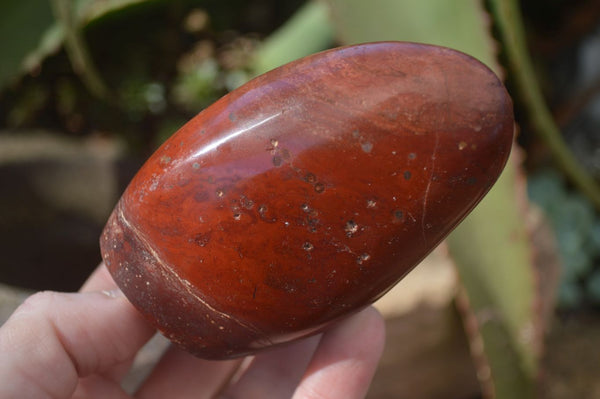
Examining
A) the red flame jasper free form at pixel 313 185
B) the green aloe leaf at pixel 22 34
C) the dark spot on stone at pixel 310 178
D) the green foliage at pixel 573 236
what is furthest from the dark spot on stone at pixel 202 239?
the green foliage at pixel 573 236

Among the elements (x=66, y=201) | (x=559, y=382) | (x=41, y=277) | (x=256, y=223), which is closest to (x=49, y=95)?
(x=66, y=201)

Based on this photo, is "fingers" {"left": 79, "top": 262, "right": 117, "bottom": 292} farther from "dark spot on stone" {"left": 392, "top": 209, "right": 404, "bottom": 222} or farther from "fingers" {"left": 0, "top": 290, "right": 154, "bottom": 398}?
"dark spot on stone" {"left": 392, "top": 209, "right": 404, "bottom": 222}

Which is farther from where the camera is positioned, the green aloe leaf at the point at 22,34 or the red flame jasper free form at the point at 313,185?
the green aloe leaf at the point at 22,34

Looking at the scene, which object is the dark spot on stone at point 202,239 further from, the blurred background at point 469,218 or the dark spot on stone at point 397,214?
the blurred background at point 469,218

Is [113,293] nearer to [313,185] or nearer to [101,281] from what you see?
[101,281]

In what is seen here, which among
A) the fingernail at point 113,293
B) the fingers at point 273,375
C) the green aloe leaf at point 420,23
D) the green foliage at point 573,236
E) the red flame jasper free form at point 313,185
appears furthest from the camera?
the green foliage at point 573,236
